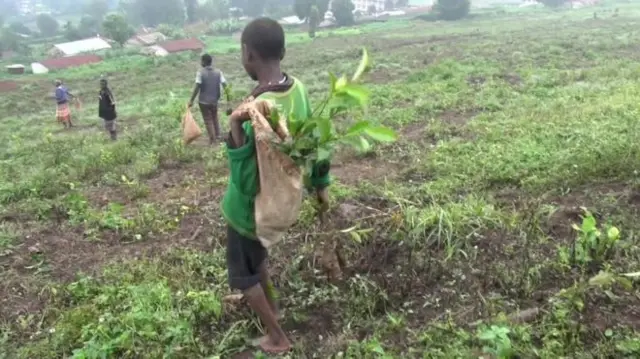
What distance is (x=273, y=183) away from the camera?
2.58 meters

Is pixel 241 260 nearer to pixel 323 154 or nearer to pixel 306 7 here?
pixel 323 154

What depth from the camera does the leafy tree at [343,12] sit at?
4819 centimetres

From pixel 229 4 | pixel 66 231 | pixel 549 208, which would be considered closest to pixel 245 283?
pixel 549 208

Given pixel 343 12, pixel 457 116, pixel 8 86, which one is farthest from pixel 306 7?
pixel 457 116

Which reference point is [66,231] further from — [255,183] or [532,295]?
[532,295]

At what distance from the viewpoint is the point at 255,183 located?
266 centimetres

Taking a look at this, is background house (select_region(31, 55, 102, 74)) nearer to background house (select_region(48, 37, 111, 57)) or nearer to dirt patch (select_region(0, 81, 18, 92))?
dirt patch (select_region(0, 81, 18, 92))

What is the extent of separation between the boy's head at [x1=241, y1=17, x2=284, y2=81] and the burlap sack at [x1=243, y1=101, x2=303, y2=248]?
254 mm

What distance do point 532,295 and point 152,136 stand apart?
22.4ft

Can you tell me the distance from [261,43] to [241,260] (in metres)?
1.02

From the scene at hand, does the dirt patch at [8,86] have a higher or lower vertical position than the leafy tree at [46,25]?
lower

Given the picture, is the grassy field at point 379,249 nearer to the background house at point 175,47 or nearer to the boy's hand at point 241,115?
the boy's hand at point 241,115

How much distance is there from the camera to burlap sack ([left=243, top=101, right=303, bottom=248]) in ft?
8.30

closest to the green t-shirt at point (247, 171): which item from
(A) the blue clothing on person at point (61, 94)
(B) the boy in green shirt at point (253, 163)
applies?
(B) the boy in green shirt at point (253, 163)
